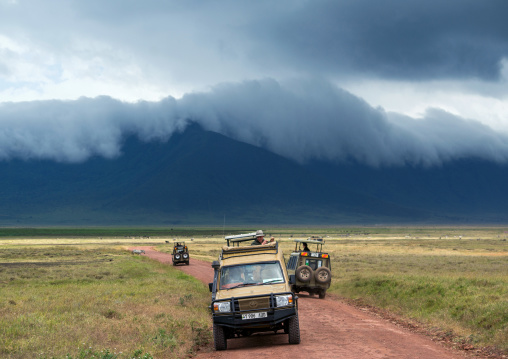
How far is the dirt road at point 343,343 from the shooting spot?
45.2 ft

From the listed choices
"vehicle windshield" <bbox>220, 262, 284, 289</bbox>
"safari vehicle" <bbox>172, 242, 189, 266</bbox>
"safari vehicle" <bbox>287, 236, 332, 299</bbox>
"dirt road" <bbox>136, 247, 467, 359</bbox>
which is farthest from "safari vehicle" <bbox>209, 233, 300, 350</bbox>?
"safari vehicle" <bbox>172, 242, 189, 266</bbox>

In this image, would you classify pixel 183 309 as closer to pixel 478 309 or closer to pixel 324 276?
pixel 324 276

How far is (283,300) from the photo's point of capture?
49.0ft

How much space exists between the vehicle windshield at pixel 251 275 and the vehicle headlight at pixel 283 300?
91 centimetres

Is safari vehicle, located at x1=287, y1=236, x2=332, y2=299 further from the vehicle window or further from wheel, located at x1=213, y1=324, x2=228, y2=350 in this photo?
wheel, located at x1=213, y1=324, x2=228, y2=350

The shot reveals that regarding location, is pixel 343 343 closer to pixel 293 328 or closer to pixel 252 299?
pixel 293 328

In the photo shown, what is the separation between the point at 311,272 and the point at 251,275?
11.4 meters

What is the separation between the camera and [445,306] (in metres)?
20.8

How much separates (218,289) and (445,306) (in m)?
9.27

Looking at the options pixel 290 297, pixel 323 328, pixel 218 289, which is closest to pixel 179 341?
pixel 218 289

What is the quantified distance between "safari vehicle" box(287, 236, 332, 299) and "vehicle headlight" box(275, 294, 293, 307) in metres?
11.5

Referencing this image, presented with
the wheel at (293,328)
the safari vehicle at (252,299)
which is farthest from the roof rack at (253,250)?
the wheel at (293,328)

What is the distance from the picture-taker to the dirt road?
45.2ft

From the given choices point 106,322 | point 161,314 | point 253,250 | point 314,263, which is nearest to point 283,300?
point 253,250
